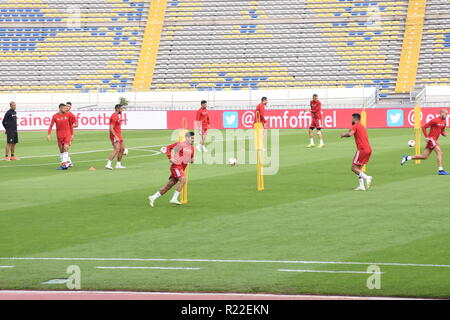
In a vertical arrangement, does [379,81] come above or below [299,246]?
above

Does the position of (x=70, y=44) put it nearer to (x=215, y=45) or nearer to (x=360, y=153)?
(x=215, y=45)

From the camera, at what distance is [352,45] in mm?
63656

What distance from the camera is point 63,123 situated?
98.3 feet

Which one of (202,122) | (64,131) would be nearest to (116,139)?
(64,131)

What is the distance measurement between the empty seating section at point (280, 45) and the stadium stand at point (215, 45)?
7cm

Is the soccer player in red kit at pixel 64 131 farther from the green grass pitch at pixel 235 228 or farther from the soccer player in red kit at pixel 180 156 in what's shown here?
the soccer player in red kit at pixel 180 156

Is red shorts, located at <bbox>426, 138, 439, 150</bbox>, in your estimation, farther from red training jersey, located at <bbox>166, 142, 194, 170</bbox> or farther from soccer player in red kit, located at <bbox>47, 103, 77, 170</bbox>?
soccer player in red kit, located at <bbox>47, 103, 77, 170</bbox>

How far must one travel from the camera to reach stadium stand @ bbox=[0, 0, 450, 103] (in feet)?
203

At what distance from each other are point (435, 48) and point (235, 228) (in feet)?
157

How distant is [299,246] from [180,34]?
54.2 m

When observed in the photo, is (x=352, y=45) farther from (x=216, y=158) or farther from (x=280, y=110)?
(x=216, y=158)

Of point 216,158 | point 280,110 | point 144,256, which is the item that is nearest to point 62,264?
point 144,256

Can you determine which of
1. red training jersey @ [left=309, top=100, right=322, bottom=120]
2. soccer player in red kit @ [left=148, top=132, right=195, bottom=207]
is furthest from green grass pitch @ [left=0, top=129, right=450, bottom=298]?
red training jersey @ [left=309, top=100, right=322, bottom=120]

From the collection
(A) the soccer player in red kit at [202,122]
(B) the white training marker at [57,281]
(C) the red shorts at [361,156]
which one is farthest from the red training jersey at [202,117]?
(B) the white training marker at [57,281]
